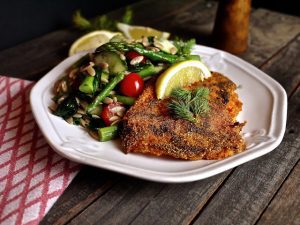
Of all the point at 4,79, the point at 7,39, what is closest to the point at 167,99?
the point at 4,79

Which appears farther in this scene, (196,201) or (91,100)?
(91,100)

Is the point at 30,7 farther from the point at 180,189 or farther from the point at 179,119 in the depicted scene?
the point at 180,189

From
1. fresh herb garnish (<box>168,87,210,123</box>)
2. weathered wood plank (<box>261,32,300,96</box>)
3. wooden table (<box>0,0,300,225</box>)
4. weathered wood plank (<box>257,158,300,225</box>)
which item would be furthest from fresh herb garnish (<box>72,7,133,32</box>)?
weathered wood plank (<box>257,158,300,225</box>)

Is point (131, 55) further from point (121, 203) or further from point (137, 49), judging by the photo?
point (121, 203)

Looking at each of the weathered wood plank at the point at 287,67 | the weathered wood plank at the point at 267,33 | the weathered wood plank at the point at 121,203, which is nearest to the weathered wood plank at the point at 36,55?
the weathered wood plank at the point at 121,203

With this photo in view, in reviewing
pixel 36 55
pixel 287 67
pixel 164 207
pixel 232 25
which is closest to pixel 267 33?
pixel 232 25
